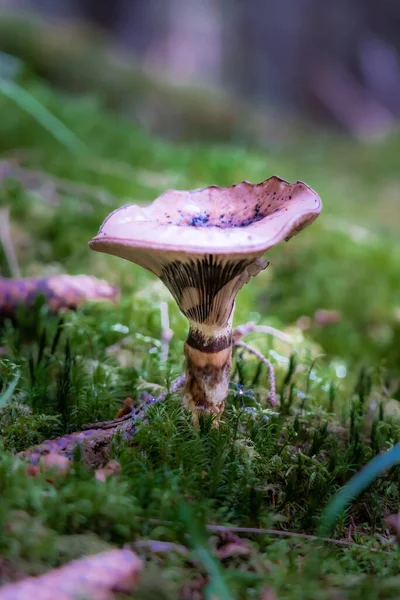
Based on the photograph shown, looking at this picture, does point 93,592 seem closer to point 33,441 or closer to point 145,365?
point 33,441

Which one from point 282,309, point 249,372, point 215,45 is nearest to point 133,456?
point 249,372

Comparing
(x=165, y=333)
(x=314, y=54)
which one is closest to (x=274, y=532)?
(x=165, y=333)

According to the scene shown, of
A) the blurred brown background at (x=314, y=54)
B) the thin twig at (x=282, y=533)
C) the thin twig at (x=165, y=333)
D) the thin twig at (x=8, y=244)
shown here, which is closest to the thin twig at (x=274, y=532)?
the thin twig at (x=282, y=533)

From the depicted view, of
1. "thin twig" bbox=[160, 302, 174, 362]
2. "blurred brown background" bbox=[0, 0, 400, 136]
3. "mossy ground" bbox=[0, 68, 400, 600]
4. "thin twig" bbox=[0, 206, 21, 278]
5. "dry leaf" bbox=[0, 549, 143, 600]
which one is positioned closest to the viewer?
"dry leaf" bbox=[0, 549, 143, 600]

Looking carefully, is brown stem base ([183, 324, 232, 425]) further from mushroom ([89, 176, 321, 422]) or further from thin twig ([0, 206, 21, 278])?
thin twig ([0, 206, 21, 278])

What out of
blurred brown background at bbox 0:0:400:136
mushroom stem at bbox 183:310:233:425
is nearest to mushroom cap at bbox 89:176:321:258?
mushroom stem at bbox 183:310:233:425

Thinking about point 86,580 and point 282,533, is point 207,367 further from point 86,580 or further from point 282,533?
point 86,580

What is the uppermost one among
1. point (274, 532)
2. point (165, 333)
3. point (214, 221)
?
point (214, 221)
